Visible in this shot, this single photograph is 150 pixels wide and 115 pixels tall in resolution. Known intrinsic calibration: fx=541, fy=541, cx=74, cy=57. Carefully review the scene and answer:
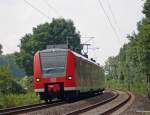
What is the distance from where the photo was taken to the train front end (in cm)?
3216

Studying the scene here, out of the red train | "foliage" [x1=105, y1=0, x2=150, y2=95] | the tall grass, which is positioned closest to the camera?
the red train

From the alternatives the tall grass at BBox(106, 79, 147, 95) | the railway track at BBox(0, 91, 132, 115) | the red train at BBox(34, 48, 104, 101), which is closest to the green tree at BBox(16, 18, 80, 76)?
the tall grass at BBox(106, 79, 147, 95)

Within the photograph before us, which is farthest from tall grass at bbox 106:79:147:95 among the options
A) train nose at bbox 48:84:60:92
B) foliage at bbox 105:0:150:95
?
train nose at bbox 48:84:60:92

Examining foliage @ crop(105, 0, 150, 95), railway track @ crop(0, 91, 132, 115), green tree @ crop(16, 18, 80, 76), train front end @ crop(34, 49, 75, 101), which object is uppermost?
green tree @ crop(16, 18, 80, 76)

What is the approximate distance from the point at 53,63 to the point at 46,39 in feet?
216

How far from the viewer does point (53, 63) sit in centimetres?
3256

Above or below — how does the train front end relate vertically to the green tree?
below

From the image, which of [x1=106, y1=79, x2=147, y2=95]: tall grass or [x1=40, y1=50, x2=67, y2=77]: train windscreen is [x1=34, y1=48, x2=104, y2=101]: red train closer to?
[x1=40, y1=50, x2=67, y2=77]: train windscreen

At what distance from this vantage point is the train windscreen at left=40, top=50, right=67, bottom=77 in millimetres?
32344

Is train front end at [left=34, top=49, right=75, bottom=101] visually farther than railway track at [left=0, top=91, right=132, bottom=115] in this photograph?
Yes

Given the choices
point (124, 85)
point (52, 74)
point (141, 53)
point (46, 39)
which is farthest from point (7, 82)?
point (124, 85)

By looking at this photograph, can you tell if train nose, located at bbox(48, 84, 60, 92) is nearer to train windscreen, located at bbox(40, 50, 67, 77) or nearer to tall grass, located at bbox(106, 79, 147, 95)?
train windscreen, located at bbox(40, 50, 67, 77)

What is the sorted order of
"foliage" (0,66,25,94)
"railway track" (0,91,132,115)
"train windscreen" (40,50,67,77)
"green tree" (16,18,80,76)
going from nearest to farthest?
"railway track" (0,91,132,115), "train windscreen" (40,50,67,77), "foliage" (0,66,25,94), "green tree" (16,18,80,76)

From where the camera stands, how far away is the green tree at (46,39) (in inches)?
3853
